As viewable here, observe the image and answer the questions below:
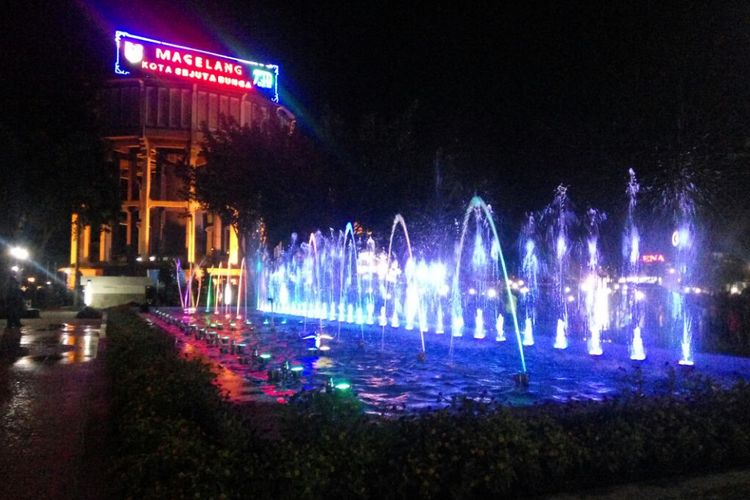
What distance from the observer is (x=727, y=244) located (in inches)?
861

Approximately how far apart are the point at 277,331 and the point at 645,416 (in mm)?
17391

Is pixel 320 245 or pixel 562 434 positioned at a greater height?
pixel 320 245

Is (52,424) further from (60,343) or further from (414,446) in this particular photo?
(60,343)

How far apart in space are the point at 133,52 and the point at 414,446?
5408 centimetres

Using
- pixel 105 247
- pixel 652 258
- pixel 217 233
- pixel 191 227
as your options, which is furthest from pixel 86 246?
pixel 652 258

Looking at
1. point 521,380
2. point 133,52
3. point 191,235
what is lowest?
point 521,380

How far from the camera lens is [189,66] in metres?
54.1

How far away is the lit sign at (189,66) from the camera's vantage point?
52.3m

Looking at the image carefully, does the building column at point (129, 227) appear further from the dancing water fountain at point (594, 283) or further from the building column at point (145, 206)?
the dancing water fountain at point (594, 283)

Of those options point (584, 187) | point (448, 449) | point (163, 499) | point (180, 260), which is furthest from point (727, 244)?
point (180, 260)

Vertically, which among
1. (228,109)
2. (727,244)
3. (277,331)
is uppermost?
(228,109)

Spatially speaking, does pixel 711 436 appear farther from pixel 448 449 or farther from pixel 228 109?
pixel 228 109

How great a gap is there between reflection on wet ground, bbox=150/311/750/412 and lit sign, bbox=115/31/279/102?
1532 inches

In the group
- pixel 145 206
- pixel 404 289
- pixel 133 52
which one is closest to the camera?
pixel 404 289
